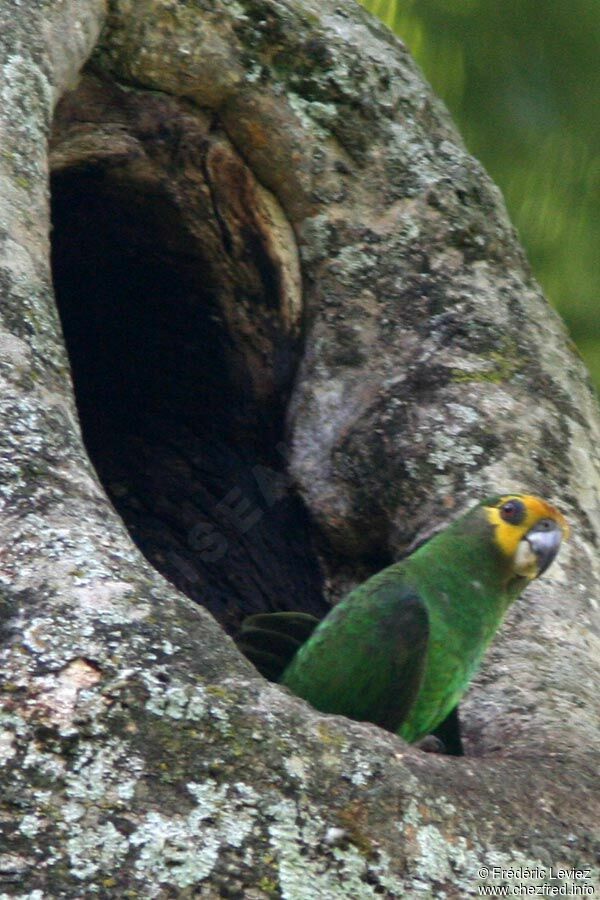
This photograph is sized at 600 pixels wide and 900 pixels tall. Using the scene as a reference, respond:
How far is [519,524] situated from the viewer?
9.04 ft

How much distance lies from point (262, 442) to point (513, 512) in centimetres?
85

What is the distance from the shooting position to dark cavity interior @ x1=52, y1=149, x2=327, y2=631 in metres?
3.32

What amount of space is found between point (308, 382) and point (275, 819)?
173cm

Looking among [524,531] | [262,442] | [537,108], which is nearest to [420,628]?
[524,531]

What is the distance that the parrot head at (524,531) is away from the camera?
2756mm

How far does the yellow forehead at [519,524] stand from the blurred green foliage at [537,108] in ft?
5.11

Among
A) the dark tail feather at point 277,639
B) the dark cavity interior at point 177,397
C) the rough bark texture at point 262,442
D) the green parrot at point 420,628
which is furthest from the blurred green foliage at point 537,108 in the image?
the dark tail feather at point 277,639

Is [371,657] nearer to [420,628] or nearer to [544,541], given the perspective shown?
[420,628]

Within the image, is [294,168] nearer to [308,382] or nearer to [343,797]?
[308,382]

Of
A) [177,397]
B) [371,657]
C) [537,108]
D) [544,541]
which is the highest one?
[537,108]

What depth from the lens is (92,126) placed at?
10.7 feet

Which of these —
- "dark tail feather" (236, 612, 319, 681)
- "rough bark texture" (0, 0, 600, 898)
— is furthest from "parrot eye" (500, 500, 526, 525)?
"dark tail feather" (236, 612, 319, 681)

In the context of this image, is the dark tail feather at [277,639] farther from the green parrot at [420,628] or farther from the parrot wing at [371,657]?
the parrot wing at [371,657]

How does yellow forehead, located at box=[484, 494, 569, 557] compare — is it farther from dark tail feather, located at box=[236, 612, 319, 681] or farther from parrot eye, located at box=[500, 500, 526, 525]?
dark tail feather, located at box=[236, 612, 319, 681]
